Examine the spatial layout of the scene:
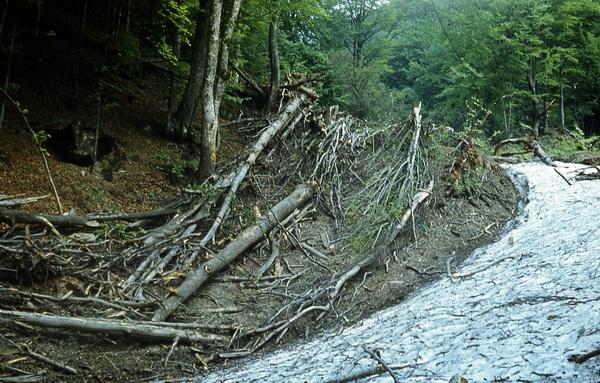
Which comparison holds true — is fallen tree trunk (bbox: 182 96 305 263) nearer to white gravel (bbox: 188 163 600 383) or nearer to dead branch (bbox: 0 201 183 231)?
dead branch (bbox: 0 201 183 231)

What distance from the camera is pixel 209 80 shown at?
7332 mm

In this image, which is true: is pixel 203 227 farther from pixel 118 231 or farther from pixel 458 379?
pixel 458 379

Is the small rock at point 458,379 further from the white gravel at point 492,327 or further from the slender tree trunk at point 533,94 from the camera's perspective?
the slender tree trunk at point 533,94

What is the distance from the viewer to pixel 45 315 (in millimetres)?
4250

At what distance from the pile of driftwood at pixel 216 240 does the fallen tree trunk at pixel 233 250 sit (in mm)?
15

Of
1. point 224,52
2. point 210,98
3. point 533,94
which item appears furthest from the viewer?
point 533,94

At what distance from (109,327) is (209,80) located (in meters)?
4.26

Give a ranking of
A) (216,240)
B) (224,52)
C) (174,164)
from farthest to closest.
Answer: (174,164)
(224,52)
(216,240)

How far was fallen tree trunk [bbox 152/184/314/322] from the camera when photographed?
5.11 metres

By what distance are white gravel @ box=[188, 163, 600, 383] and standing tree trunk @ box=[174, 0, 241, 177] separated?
3888 mm

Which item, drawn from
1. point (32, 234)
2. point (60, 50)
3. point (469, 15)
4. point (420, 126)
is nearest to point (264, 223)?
point (32, 234)

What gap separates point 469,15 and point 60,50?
20.1 meters

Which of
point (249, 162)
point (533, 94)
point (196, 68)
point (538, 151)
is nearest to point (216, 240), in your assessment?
point (249, 162)

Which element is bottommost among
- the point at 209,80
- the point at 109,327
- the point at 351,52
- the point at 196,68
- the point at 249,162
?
the point at 109,327
